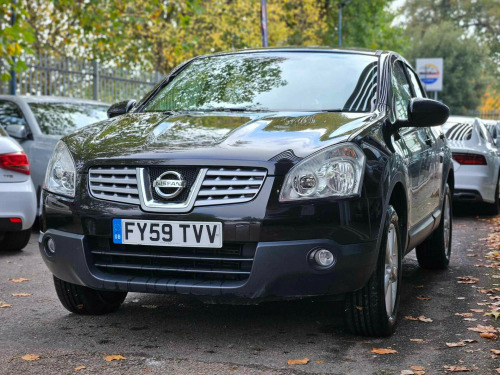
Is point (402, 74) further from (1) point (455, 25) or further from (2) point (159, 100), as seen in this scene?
(1) point (455, 25)

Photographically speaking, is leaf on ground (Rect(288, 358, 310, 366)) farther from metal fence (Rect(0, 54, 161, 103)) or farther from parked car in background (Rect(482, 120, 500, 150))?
metal fence (Rect(0, 54, 161, 103))

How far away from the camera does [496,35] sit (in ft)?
216

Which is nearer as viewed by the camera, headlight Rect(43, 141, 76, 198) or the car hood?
the car hood

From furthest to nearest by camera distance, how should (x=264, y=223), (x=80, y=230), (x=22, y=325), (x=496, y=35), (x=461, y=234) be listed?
(x=496, y=35) → (x=461, y=234) → (x=22, y=325) → (x=80, y=230) → (x=264, y=223)

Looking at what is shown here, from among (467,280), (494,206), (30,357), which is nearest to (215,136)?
(30,357)

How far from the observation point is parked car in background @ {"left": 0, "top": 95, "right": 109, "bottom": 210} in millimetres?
9688

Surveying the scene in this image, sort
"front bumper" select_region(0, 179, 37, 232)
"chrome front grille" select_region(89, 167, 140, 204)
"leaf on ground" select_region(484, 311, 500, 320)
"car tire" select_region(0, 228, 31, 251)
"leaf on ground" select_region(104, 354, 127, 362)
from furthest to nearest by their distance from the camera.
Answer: "car tire" select_region(0, 228, 31, 251), "front bumper" select_region(0, 179, 37, 232), "leaf on ground" select_region(484, 311, 500, 320), "chrome front grille" select_region(89, 167, 140, 204), "leaf on ground" select_region(104, 354, 127, 362)

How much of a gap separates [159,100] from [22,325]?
5.82 ft

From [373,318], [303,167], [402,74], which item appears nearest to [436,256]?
[402,74]

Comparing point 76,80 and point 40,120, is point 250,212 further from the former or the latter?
point 76,80

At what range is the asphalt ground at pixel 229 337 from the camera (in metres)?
4.09

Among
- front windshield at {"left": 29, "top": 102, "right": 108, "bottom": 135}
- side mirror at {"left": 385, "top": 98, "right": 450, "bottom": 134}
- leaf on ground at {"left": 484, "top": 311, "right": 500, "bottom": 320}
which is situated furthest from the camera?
front windshield at {"left": 29, "top": 102, "right": 108, "bottom": 135}

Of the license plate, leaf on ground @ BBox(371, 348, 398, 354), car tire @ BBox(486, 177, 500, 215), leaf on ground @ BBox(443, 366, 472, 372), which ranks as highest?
the license plate

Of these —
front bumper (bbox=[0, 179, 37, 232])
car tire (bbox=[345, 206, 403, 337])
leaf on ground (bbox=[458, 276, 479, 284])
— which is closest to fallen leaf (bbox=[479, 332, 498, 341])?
car tire (bbox=[345, 206, 403, 337])
